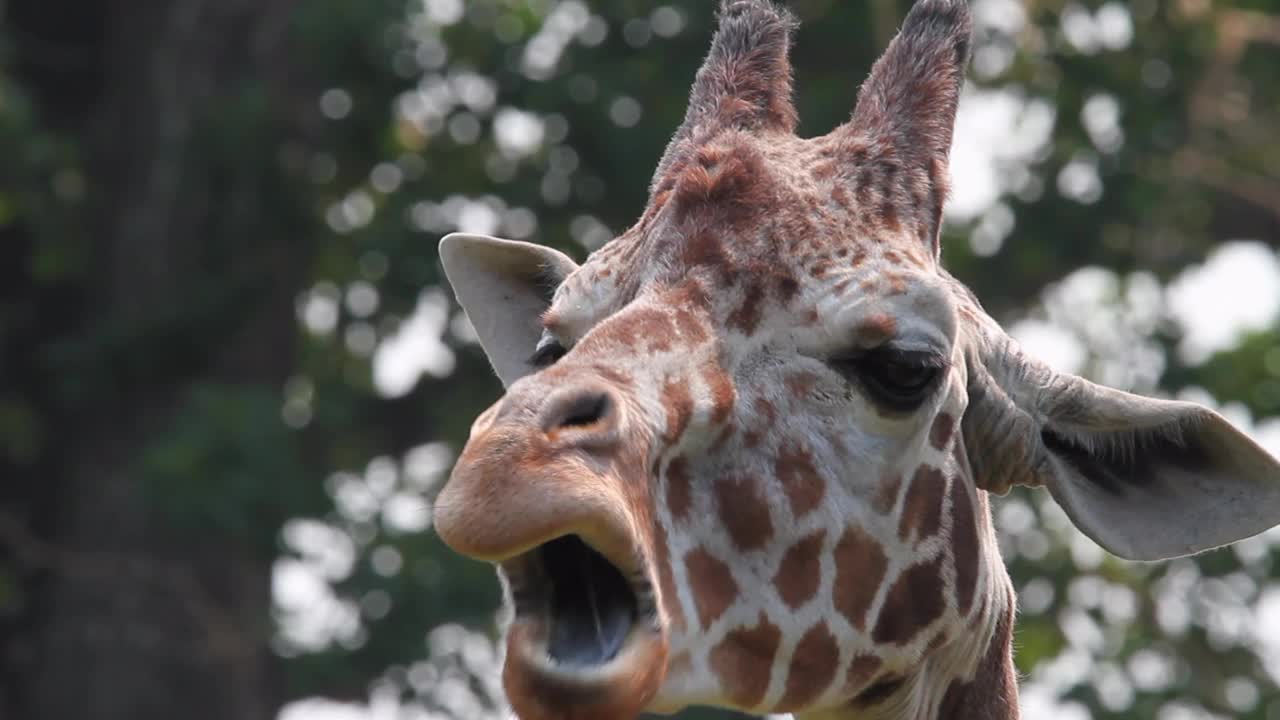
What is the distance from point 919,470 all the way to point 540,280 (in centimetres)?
134

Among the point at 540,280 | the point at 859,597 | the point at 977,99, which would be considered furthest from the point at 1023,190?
the point at 859,597

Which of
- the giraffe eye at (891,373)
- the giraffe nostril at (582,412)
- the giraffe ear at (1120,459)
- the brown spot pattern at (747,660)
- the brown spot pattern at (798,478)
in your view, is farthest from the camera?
the giraffe ear at (1120,459)

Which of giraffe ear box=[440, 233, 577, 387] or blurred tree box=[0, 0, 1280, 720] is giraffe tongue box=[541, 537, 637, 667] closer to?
giraffe ear box=[440, 233, 577, 387]

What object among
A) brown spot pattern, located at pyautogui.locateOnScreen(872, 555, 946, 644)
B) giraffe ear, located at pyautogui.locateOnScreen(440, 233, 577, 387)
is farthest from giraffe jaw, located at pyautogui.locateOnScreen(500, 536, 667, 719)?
giraffe ear, located at pyautogui.locateOnScreen(440, 233, 577, 387)

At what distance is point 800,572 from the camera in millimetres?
4098

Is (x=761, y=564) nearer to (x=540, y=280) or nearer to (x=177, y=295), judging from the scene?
(x=540, y=280)

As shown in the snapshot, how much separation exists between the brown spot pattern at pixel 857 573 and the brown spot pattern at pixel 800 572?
0.06 meters

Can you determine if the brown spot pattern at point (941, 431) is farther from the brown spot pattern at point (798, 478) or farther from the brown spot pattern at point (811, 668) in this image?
the brown spot pattern at point (811, 668)

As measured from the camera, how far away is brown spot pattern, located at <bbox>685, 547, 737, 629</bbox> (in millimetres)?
3891

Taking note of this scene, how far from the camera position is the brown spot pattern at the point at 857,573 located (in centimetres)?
417

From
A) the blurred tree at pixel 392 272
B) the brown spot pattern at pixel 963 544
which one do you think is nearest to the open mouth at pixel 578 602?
the brown spot pattern at pixel 963 544

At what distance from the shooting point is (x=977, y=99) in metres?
15.7

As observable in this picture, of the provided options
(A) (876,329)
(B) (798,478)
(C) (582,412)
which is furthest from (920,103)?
(C) (582,412)

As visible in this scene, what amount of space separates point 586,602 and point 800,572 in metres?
0.62
